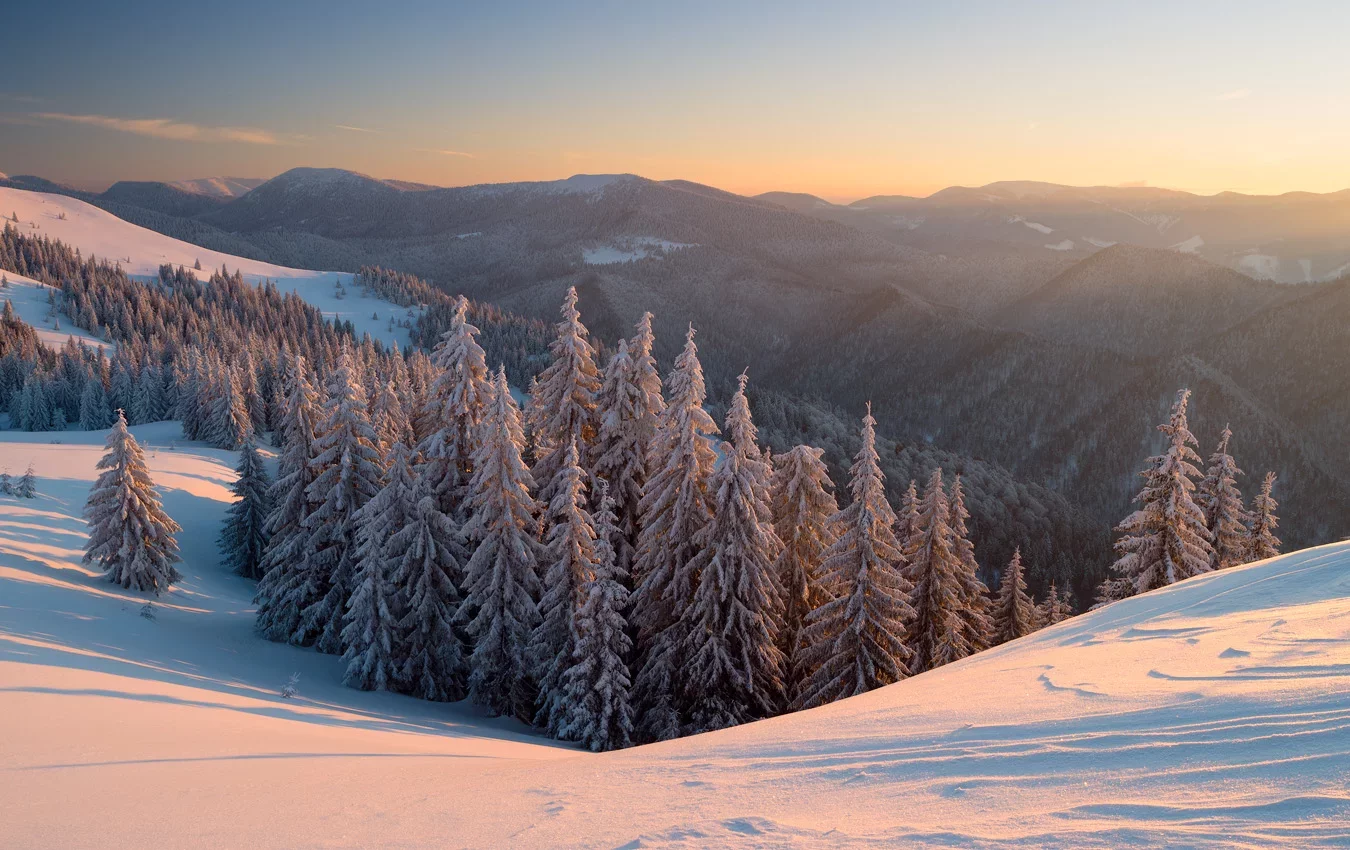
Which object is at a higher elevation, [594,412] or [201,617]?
[594,412]

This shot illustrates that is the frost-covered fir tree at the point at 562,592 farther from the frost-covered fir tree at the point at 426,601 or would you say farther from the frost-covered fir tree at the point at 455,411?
the frost-covered fir tree at the point at 455,411

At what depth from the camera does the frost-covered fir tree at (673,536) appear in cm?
2039

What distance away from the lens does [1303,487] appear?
418 ft

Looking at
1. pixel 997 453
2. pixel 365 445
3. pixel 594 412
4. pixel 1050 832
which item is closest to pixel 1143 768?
pixel 1050 832

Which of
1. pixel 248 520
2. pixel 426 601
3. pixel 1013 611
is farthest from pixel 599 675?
pixel 248 520

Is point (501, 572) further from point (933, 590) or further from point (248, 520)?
point (248, 520)

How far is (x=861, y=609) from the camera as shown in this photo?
20.0 m

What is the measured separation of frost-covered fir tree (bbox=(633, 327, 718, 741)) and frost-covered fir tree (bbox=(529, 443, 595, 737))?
231cm

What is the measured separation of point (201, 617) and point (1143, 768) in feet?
84.9

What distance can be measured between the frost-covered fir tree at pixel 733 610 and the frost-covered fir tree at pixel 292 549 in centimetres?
1332

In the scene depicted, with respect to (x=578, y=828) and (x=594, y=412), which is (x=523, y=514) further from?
(x=578, y=828)

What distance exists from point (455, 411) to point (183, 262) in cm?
20353

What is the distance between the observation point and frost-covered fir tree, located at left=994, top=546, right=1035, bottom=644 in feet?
99.8

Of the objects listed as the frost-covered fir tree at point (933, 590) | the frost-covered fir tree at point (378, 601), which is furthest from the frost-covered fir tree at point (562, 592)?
the frost-covered fir tree at point (933, 590)
